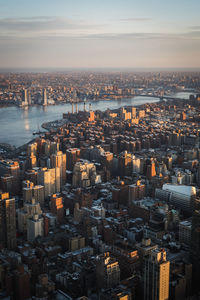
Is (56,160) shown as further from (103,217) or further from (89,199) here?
(103,217)

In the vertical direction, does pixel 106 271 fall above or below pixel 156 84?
below

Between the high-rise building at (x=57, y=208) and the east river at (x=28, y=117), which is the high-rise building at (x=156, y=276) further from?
the east river at (x=28, y=117)

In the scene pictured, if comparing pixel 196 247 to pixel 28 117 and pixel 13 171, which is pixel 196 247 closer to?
pixel 13 171

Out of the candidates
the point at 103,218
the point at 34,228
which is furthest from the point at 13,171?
the point at 103,218

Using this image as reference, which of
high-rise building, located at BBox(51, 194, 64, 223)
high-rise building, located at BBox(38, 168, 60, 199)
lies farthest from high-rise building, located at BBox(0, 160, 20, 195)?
high-rise building, located at BBox(51, 194, 64, 223)

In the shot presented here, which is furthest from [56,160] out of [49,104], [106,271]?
[49,104]

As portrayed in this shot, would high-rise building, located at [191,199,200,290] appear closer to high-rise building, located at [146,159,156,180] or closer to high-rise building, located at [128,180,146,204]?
high-rise building, located at [128,180,146,204]

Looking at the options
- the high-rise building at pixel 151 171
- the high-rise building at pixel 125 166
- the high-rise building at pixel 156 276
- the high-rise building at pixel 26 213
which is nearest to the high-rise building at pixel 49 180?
the high-rise building at pixel 26 213
